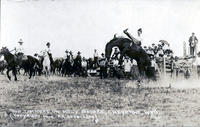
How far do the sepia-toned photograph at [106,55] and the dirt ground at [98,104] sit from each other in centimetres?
2

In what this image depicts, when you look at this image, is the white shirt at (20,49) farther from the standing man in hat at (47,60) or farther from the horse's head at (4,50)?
the standing man in hat at (47,60)

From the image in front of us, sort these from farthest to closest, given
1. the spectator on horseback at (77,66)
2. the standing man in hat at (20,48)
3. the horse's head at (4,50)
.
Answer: the spectator on horseback at (77,66) < the horse's head at (4,50) < the standing man in hat at (20,48)

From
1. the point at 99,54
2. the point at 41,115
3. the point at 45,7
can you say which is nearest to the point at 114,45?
the point at 99,54

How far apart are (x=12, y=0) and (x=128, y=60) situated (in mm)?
3002

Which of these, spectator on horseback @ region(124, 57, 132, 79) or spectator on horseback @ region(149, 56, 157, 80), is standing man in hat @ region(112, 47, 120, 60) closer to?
spectator on horseback @ region(124, 57, 132, 79)

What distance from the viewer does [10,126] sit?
7.09 m

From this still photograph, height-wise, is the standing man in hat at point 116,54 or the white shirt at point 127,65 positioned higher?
the standing man in hat at point 116,54

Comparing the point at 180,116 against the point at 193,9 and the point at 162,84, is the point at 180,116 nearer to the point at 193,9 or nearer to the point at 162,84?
the point at 162,84

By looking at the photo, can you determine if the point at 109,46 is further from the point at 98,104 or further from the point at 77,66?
the point at 77,66

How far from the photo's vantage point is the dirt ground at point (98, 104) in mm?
7113

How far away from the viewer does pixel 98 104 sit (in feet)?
24.4

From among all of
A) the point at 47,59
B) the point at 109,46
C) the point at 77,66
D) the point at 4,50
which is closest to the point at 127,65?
the point at 109,46

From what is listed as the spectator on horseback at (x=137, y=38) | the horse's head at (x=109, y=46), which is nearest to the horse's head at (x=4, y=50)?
the horse's head at (x=109, y=46)

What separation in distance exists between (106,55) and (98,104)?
1336 mm
